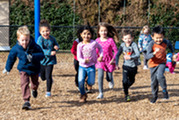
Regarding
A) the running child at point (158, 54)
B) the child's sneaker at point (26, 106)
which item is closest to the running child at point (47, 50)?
the child's sneaker at point (26, 106)

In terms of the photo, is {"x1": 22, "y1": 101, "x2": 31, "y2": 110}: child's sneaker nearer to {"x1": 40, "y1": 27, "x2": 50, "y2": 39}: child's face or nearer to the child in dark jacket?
the child in dark jacket

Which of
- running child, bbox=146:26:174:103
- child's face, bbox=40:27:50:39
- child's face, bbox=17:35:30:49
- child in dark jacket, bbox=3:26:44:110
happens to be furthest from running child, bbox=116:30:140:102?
child's face, bbox=17:35:30:49

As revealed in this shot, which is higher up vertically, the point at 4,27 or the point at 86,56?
the point at 4,27

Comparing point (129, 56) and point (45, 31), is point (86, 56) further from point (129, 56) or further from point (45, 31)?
point (45, 31)

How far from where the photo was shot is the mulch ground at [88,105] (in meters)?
4.90

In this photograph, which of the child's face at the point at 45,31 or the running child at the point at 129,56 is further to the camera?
the child's face at the point at 45,31

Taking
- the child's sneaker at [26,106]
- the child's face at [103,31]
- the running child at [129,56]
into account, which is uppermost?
the child's face at [103,31]

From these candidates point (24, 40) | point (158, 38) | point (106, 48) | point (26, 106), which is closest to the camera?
point (24, 40)

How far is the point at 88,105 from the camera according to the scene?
221 inches

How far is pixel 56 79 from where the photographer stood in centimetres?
845

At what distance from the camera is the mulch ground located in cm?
490

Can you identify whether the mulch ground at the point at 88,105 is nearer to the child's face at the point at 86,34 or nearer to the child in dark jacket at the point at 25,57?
the child in dark jacket at the point at 25,57

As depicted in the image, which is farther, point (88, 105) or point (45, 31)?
point (45, 31)

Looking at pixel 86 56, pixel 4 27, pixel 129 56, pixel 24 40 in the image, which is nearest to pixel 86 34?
pixel 86 56
